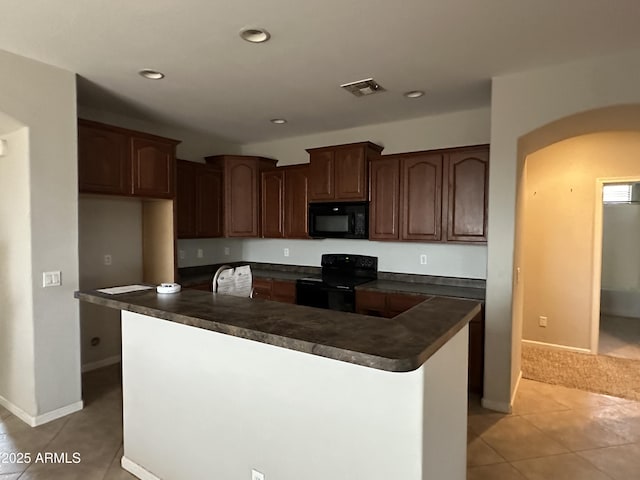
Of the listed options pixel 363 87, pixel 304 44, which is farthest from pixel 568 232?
pixel 304 44

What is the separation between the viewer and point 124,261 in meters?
3.99

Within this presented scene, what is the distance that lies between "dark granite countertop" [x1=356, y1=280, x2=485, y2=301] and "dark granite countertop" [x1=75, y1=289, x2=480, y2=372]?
159 centimetres

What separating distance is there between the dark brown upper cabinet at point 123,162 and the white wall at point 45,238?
0.31m

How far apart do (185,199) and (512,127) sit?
11.1ft

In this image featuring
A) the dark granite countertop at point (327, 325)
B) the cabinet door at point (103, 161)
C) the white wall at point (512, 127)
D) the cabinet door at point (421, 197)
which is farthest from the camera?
the cabinet door at point (421, 197)

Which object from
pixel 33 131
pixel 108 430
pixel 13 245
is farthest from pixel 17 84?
pixel 108 430

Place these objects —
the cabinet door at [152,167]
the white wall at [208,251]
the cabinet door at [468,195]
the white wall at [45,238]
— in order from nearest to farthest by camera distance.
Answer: the white wall at [45,238]
the cabinet door at [468,195]
the cabinet door at [152,167]
the white wall at [208,251]

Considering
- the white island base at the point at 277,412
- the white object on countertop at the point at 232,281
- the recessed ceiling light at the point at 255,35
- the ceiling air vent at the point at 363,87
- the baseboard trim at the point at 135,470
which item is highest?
the ceiling air vent at the point at 363,87

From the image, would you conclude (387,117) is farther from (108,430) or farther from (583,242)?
(108,430)

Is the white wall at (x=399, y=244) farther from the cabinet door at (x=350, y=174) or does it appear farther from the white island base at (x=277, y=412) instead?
the white island base at (x=277, y=412)

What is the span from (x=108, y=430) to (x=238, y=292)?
53.0 inches

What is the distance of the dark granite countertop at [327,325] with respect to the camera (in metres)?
1.23

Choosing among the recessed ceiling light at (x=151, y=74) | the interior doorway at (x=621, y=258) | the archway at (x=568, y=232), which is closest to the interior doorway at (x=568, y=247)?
the archway at (x=568, y=232)

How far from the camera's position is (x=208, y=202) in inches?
179
